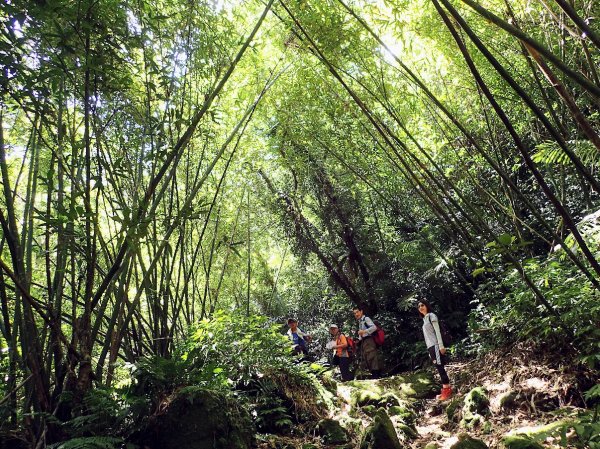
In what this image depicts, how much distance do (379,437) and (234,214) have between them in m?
4.70

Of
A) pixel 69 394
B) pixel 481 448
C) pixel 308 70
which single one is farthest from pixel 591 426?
pixel 308 70

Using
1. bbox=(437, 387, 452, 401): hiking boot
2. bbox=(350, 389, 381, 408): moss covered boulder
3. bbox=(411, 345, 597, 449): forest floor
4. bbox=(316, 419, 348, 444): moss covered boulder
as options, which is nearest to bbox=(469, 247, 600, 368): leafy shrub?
bbox=(411, 345, 597, 449): forest floor

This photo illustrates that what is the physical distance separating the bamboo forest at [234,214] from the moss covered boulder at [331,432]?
0.05ft

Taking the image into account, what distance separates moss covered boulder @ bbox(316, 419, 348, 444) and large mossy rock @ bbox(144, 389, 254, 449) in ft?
2.25

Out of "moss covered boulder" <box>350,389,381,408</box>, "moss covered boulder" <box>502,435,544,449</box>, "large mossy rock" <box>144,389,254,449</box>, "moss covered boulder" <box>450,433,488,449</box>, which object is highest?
"large mossy rock" <box>144,389,254,449</box>

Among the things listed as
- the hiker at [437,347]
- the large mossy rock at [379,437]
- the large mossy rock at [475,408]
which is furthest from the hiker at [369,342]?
the large mossy rock at [379,437]

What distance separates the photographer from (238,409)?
2811mm

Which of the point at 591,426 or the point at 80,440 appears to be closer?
Answer: the point at 591,426

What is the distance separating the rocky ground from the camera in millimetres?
2613

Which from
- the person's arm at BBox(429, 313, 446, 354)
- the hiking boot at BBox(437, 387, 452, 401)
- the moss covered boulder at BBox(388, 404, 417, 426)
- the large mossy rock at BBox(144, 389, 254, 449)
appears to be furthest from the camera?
the person's arm at BBox(429, 313, 446, 354)

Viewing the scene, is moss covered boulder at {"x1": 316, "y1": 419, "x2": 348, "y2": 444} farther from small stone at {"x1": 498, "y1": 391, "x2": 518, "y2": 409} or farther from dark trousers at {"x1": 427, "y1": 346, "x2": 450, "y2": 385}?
dark trousers at {"x1": 427, "y1": 346, "x2": 450, "y2": 385}

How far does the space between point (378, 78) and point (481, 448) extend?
3699 millimetres

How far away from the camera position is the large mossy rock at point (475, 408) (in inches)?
125

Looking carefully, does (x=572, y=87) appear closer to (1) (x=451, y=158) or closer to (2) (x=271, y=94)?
(1) (x=451, y=158)
